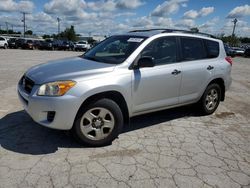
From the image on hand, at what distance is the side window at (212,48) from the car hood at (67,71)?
254 cm

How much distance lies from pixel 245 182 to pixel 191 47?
2.78 metres

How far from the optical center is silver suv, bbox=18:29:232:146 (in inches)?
137

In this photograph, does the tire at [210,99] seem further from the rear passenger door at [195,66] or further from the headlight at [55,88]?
the headlight at [55,88]

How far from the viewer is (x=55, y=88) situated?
3455mm

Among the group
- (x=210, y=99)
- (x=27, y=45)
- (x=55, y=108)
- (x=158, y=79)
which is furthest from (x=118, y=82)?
(x=27, y=45)

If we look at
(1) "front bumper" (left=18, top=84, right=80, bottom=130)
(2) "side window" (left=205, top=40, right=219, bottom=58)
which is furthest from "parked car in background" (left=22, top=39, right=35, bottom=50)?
(1) "front bumper" (left=18, top=84, right=80, bottom=130)

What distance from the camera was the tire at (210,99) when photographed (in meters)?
5.42

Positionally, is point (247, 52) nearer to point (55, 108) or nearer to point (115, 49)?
point (115, 49)

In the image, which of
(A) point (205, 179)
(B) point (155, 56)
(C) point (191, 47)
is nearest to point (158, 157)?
(A) point (205, 179)

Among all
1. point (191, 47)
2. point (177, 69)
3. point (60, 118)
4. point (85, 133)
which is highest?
point (191, 47)

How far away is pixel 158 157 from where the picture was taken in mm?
3639

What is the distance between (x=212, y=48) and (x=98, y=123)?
3.19m

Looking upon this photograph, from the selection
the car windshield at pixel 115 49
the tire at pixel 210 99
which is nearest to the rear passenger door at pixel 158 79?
the car windshield at pixel 115 49

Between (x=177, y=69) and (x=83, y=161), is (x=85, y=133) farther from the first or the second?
(x=177, y=69)
